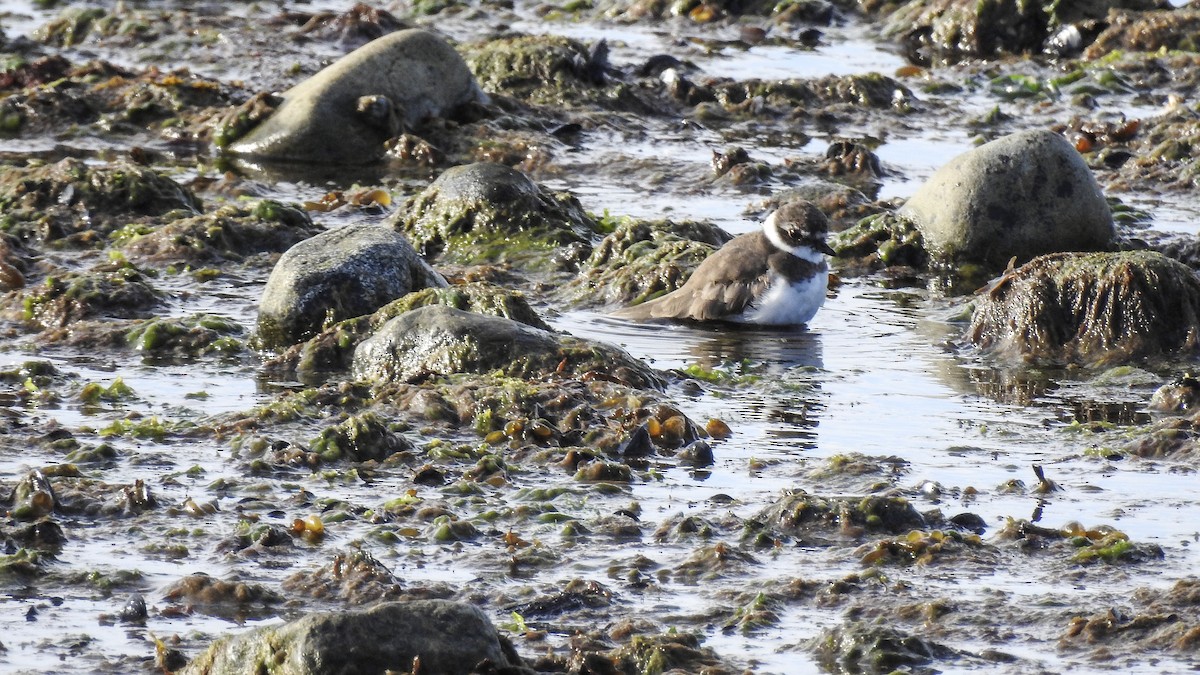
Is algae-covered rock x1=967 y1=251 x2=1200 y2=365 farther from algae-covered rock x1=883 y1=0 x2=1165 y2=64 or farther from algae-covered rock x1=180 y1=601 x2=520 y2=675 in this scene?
algae-covered rock x1=883 y1=0 x2=1165 y2=64

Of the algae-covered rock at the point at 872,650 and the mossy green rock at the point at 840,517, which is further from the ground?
the algae-covered rock at the point at 872,650

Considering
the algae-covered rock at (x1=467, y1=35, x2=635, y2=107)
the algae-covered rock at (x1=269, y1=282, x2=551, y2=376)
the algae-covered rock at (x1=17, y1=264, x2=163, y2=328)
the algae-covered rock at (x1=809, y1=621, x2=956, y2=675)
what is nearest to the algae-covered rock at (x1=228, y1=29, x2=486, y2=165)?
the algae-covered rock at (x1=467, y1=35, x2=635, y2=107)

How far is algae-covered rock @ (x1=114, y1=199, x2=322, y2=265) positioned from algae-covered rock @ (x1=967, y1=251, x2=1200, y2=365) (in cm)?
444

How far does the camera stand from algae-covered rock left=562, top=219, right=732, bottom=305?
10.6 m

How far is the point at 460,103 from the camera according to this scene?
14.9 meters

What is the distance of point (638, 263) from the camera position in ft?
35.4

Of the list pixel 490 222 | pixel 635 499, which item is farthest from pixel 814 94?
pixel 635 499

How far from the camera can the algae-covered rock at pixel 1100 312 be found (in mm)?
9164

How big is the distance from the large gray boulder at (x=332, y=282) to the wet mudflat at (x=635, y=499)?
26 cm

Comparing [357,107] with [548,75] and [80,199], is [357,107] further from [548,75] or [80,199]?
[80,199]

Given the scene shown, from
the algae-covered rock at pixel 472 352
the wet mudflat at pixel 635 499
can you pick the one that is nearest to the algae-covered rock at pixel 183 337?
the wet mudflat at pixel 635 499

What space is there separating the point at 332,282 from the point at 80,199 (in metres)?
3.38

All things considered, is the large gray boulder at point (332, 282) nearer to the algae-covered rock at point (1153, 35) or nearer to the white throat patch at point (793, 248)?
the white throat patch at point (793, 248)

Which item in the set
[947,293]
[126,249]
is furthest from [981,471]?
[126,249]
